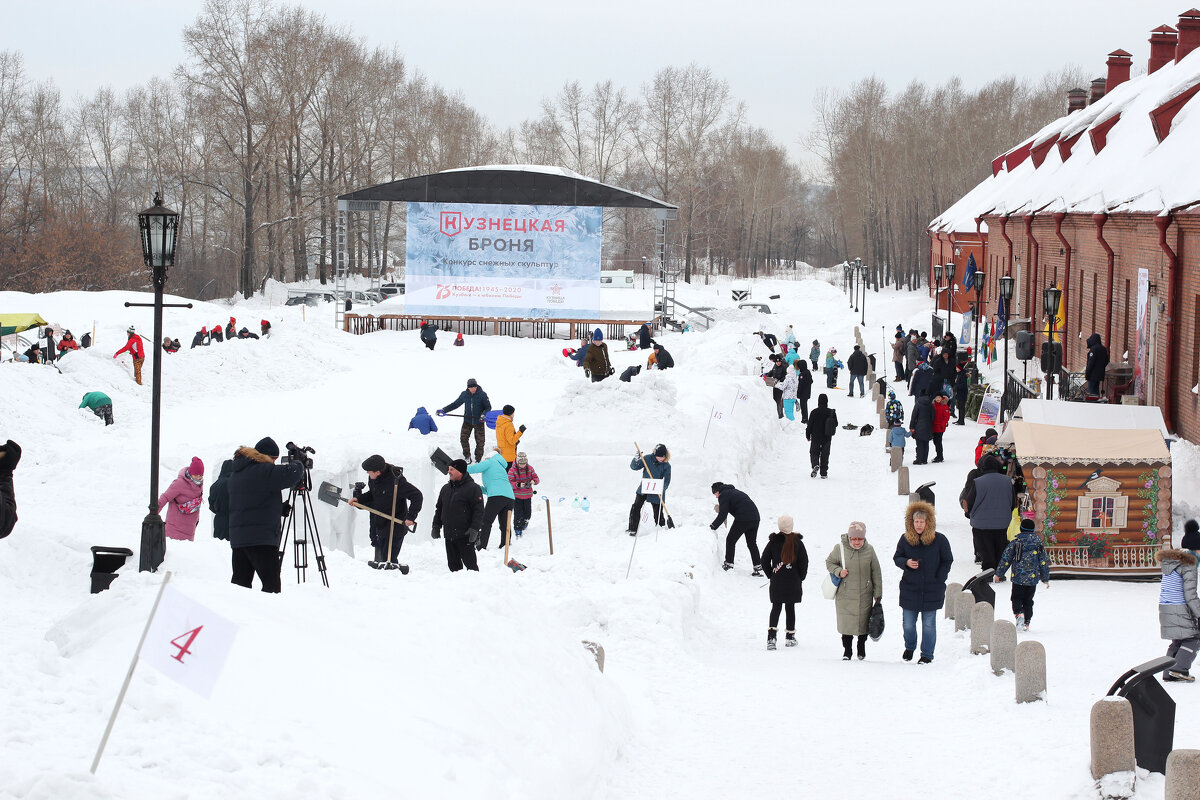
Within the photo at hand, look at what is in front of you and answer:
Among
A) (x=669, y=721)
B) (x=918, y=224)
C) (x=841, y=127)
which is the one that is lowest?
(x=669, y=721)

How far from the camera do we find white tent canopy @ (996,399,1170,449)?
14.4 metres

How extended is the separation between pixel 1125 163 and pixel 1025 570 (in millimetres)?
15523

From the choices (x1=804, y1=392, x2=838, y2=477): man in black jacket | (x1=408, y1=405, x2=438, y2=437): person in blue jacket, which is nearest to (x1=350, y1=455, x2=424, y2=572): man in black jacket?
(x1=408, y1=405, x2=438, y2=437): person in blue jacket

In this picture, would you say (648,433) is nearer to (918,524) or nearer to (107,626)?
(918,524)

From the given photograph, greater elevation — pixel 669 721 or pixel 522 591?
pixel 522 591

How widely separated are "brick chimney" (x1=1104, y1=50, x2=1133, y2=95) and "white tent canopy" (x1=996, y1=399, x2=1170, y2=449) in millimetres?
25800

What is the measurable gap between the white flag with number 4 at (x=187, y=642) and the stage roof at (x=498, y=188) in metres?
36.2

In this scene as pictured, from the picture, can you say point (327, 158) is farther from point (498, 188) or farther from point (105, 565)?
point (105, 565)

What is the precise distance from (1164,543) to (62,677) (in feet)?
38.5

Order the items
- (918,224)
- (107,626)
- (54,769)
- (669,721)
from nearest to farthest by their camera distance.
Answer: (54,769) < (107,626) < (669,721) < (918,224)

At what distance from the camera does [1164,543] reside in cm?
1340

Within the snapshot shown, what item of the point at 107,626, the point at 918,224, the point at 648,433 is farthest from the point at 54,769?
the point at 918,224

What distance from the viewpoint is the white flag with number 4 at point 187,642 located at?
4945mm

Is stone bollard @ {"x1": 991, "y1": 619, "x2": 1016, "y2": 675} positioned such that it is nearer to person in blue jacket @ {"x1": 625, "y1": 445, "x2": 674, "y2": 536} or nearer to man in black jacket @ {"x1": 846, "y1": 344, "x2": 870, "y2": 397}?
person in blue jacket @ {"x1": 625, "y1": 445, "x2": 674, "y2": 536}
